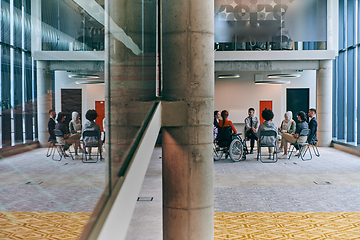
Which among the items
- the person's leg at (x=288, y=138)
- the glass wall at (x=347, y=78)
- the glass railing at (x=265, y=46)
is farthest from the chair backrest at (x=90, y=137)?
the glass wall at (x=347, y=78)

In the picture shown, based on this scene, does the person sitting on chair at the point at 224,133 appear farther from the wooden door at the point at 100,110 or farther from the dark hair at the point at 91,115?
the dark hair at the point at 91,115

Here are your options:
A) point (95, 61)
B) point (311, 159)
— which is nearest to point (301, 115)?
point (311, 159)

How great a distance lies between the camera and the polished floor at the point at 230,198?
1.92 feet

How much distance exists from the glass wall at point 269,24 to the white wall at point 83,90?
13.8 m

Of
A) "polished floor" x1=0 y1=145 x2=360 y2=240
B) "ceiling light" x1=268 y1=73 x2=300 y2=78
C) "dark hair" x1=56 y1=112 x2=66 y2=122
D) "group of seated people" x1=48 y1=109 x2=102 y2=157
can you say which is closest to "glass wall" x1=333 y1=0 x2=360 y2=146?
"ceiling light" x1=268 y1=73 x2=300 y2=78

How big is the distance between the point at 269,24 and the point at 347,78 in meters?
4.37

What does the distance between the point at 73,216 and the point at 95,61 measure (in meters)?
0.56

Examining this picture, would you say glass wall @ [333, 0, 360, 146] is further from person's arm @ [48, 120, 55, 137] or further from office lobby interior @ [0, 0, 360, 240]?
person's arm @ [48, 120, 55, 137]

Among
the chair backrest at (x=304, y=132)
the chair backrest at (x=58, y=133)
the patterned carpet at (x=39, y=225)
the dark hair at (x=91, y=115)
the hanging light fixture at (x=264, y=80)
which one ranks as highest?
the hanging light fixture at (x=264, y=80)

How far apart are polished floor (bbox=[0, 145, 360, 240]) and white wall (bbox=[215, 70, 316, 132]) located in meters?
5.95

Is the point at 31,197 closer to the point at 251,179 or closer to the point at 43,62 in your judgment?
the point at 43,62

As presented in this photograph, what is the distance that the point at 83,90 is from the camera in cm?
85

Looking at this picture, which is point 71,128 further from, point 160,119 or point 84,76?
point 160,119

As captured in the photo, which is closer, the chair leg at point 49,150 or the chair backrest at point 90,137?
the chair leg at point 49,150
